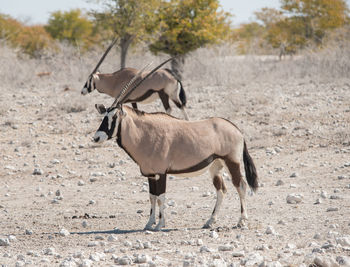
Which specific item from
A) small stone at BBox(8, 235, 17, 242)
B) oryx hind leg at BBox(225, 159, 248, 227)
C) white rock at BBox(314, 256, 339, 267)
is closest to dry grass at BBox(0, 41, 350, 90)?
oryx hind leg at BBox(225, 159, 248, 227)

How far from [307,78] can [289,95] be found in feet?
11.5

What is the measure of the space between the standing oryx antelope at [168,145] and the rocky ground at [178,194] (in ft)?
1.80

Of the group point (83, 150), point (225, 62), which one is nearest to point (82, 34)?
point (225, 62)

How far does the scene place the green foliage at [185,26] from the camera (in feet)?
75.7

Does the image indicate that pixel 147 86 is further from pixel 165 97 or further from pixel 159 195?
pixel 159 195

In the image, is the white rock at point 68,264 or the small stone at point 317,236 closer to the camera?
the white rock at point 68,264

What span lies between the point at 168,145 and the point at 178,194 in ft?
6.25

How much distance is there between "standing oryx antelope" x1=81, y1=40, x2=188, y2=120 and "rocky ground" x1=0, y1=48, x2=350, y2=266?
97 centimetres

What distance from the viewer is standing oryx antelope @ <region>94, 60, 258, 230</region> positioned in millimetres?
5852

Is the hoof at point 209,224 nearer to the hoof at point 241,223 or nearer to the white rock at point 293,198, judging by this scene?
the hoof at point 241,223

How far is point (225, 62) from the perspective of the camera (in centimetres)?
1897

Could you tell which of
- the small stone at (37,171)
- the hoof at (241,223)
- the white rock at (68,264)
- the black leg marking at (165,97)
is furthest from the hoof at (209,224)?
the black leg marking at (165,97)

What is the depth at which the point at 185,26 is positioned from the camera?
76.0 feet

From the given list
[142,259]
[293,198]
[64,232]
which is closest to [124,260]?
[142,259]
